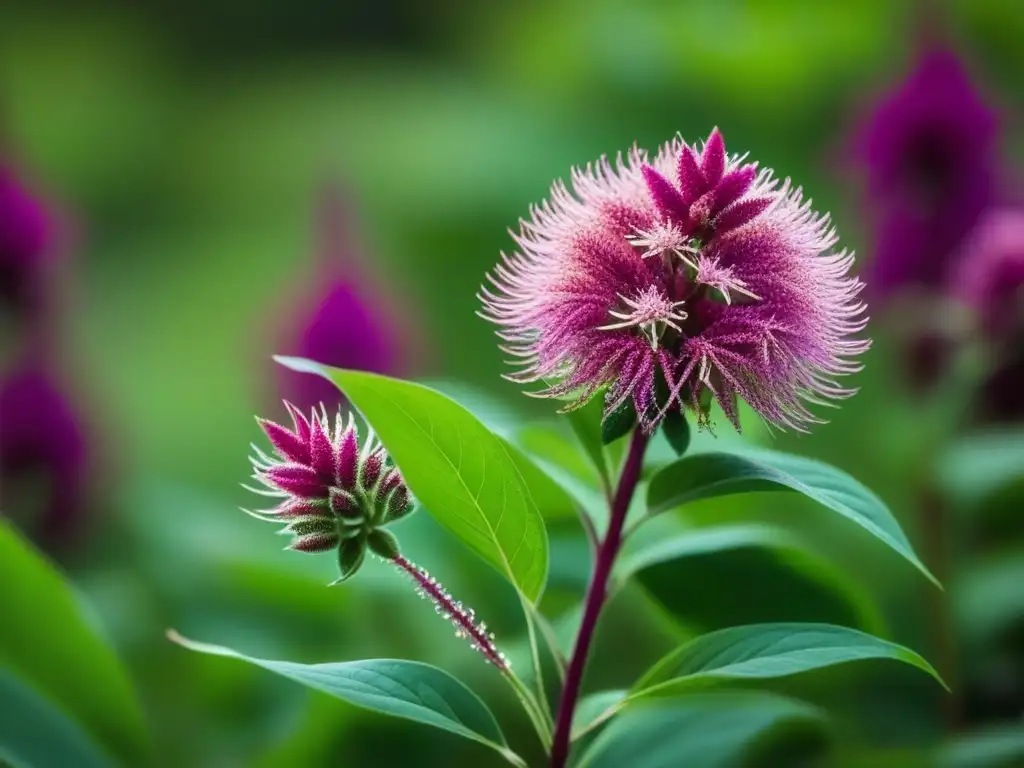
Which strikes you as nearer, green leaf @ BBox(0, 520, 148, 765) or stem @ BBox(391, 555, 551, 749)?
stem @ BBox(391, 555, 551, 749)

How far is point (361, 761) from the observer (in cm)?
65

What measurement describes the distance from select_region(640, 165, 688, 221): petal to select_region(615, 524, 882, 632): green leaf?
165mm

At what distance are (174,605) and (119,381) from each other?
1442mm

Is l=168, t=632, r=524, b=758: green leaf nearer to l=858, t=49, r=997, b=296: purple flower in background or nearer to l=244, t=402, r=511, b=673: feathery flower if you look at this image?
l=244, t=402, r=511, b=673: feathery flower

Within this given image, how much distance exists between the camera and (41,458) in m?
1.00

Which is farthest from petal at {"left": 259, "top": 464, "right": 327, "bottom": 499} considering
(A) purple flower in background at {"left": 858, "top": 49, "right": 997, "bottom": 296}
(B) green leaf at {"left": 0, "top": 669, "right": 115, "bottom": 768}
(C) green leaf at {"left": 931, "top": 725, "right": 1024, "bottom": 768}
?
(A) purple flower in background at {"left": 858, "top": 49, "right": 997, "bottom": 296}

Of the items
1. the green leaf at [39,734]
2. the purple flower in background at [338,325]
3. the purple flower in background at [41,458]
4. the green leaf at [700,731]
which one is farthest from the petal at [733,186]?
the purple flower in background at [41,458]

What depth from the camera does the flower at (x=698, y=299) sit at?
380mm

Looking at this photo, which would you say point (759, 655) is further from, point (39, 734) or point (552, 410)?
point (552, 410)

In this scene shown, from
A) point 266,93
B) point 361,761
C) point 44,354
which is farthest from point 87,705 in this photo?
point 266,93

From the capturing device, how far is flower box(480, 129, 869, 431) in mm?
380

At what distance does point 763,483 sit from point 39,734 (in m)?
0.37

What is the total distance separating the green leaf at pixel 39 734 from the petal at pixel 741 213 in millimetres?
375

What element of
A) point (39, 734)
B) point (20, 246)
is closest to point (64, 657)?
point (39, 734)
